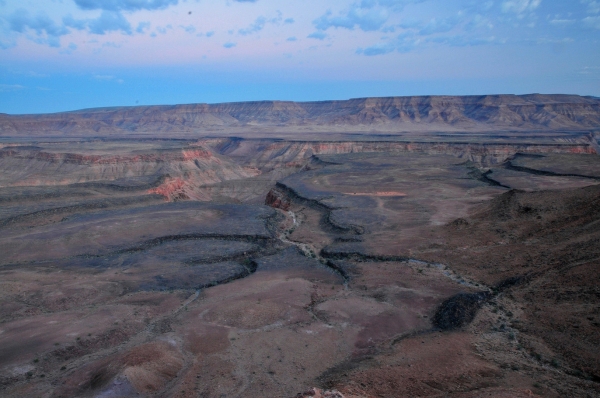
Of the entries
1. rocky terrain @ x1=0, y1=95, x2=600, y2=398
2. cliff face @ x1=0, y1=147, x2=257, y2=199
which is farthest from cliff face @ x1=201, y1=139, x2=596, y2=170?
rocky terrain @ x1=0, y1=95, x2=600, y2=398

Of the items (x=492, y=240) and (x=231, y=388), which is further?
(x=492, y=240)

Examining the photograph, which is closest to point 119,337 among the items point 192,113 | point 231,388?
point 231,388

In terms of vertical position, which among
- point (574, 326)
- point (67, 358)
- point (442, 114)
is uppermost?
point (442, 114)

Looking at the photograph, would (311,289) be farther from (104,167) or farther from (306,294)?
(104,167)

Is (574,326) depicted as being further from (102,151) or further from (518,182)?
(102,151)

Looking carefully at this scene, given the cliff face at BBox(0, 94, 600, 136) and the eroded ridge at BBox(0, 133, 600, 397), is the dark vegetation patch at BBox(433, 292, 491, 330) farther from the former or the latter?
the cliff face at BBox(0, 94, 600, 136)

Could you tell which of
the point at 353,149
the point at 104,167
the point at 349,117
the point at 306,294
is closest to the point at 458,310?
the point at 306,294

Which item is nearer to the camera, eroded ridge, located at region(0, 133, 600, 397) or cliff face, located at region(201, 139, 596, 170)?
eroded ridge, located at region(0, 133, 600, 397)
